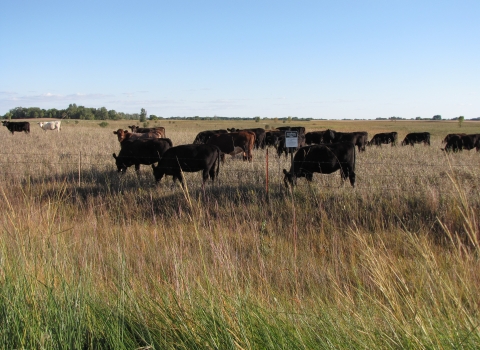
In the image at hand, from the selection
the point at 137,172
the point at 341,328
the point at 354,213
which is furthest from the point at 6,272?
the point at 137,172

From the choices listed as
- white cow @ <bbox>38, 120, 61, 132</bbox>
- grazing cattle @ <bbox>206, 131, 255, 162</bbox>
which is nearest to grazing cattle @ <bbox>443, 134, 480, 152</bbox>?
grazing cattle @ <bbox>206, 131, 255, 162</bbox>

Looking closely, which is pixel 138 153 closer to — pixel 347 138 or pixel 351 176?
pixel 351 176

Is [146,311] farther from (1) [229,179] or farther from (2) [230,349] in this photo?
(1) [229,179]

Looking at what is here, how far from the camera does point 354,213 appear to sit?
6.99m

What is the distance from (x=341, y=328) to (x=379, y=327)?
228mm

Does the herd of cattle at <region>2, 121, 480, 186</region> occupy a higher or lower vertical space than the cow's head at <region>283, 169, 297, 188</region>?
higher

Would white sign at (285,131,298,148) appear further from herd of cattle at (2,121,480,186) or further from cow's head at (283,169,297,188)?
cow's head at (283,169,297,188)

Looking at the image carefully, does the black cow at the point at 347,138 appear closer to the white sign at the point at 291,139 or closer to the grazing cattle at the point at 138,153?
the grazing cattle at the point at 138,153

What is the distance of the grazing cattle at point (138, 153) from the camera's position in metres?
12.9

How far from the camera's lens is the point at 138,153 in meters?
13.1

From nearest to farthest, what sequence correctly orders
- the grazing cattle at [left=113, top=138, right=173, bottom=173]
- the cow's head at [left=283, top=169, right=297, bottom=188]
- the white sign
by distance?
the white sign → the cow's head at [left=283, top=169, right=297, bottom=188] → the grazing cattle at [left=113, top=138, right=173, bottom=173]

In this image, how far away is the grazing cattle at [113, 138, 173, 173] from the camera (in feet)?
42.3

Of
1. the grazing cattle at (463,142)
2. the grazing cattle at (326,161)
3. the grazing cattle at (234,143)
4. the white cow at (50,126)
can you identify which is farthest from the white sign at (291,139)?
the white cow at (50,126)

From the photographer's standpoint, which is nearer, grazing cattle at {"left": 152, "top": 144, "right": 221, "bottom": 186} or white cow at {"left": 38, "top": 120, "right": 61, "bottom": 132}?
grazing cattle at {"left": 152, "top": 144, "right": 221, "bottom": 186}
